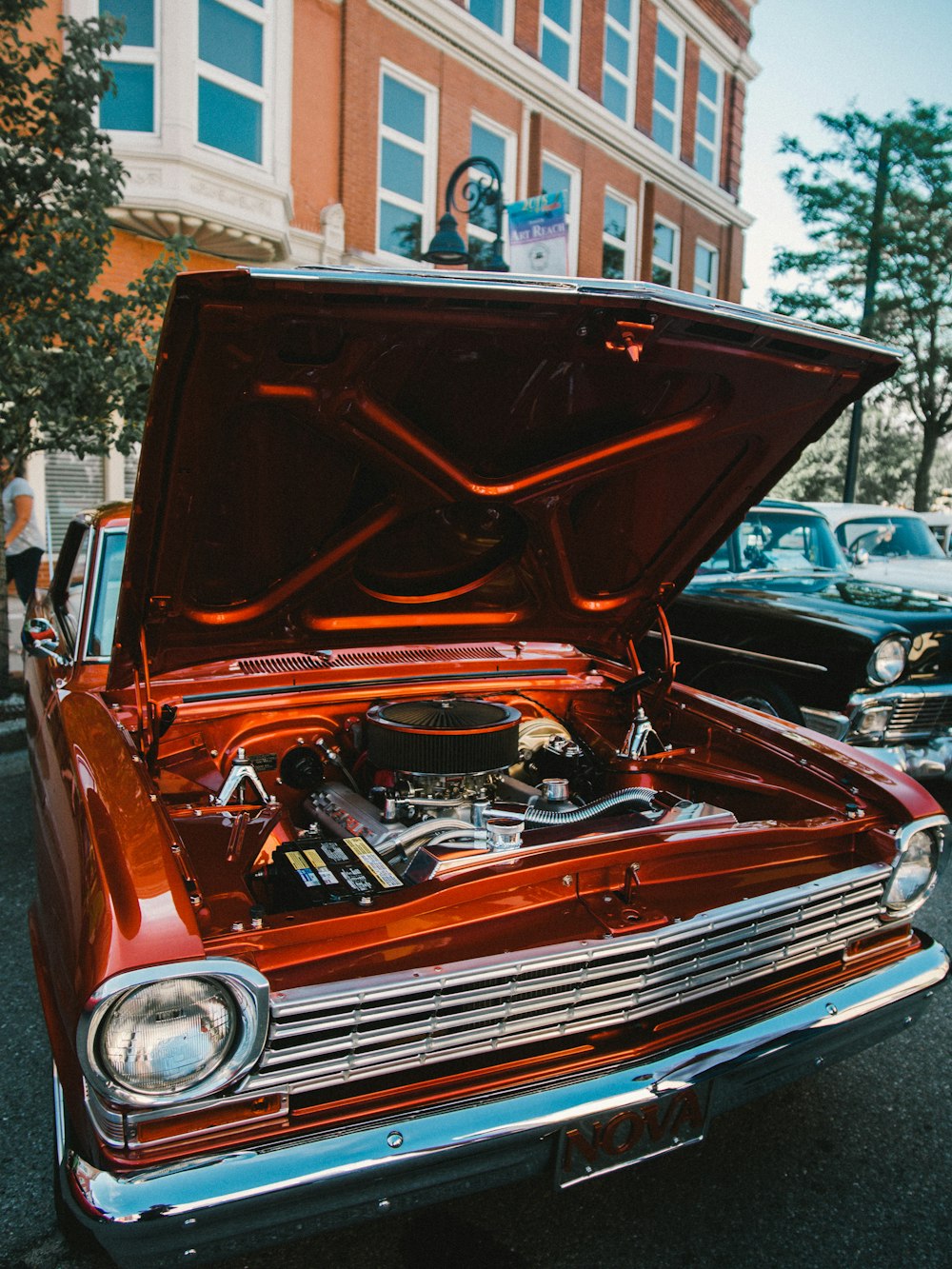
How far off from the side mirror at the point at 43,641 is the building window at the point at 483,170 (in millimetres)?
10675

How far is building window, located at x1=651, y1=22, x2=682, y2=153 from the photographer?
15.8 metres

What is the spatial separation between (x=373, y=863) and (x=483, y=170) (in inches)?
511

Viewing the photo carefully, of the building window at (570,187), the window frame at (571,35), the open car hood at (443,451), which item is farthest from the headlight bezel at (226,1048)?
the window frame at (571,35)

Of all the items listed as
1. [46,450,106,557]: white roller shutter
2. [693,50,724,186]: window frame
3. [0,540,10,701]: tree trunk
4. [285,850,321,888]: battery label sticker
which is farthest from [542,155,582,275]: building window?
[285,850,321,888]: battery label sticker

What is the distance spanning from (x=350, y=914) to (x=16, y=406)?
16.1 ft

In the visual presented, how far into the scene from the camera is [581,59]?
552 inches

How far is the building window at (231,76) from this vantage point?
360 inches

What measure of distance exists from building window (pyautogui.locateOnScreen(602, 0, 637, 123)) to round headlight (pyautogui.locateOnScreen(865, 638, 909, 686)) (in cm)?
1342

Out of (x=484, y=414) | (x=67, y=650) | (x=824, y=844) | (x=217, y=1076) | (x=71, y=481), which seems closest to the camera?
(x=217, y=1076)

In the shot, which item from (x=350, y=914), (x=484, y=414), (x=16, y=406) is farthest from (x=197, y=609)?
(x=16, y=406)

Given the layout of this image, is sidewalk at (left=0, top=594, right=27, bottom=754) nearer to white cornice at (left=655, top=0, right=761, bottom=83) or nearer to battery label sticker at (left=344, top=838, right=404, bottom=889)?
battery label sticker at (left=344, top=838, right=404, bottom=889)

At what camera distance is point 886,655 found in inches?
175

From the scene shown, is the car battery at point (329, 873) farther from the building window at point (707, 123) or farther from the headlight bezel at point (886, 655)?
the building window at point (707, 123)

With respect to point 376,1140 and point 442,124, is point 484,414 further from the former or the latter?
point 442,124
